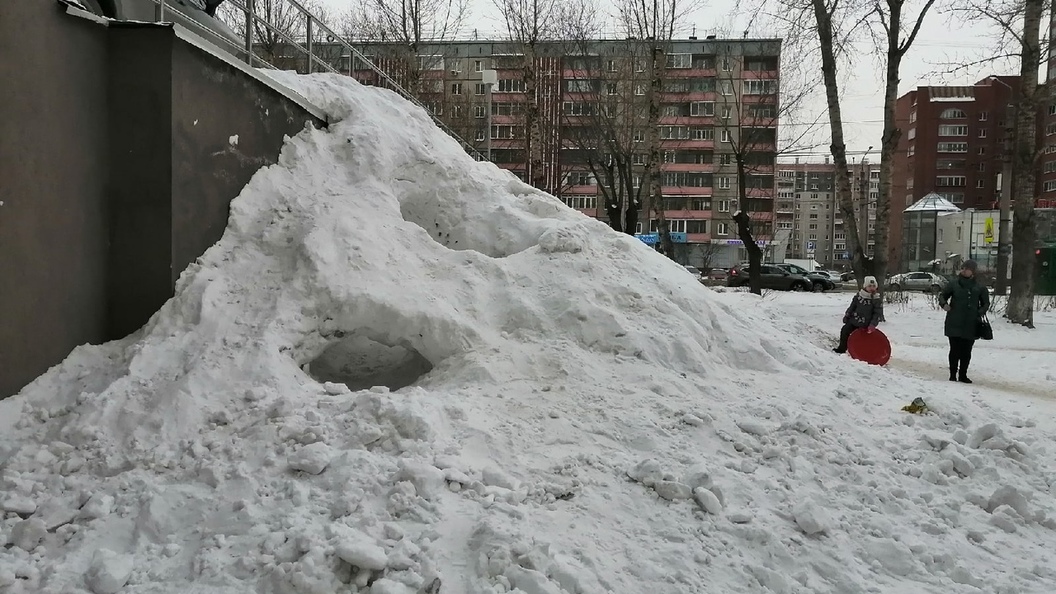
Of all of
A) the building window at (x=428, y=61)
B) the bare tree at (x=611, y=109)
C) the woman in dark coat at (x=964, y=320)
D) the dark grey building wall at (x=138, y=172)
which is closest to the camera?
the dark grey building wall at (x=138, y=172)

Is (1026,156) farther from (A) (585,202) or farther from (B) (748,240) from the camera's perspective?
(A) (585,202)

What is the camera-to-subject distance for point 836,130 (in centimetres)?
1562

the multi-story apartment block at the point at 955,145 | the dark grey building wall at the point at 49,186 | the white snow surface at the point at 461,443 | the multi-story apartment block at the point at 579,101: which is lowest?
the white snow surface at the point at 461,443

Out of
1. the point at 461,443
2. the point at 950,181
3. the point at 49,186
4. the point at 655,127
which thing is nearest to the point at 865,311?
the point at 461,443

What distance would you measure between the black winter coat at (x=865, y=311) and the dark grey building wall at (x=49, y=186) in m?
8.68

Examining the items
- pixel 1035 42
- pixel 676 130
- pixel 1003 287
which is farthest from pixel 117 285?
pixel 676 130

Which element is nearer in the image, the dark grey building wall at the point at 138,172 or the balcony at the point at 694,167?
the dark grey building wall at the point at 138,172

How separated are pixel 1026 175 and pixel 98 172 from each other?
17132mm

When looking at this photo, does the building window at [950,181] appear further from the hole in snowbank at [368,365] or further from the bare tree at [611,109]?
the hole in snowbank at [368,365]

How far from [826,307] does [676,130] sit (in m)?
32.6

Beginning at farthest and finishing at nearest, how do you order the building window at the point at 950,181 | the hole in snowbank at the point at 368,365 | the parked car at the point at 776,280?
the building window at the point at 950,181
the parked car at the point at 776,280
the hole in snowbank at the point at 368,365

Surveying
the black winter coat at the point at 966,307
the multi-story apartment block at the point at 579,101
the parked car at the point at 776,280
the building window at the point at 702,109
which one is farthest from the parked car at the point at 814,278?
the black winter coat at the point at 966,307

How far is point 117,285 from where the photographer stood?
16.0 ft

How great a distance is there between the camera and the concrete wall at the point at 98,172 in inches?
165
